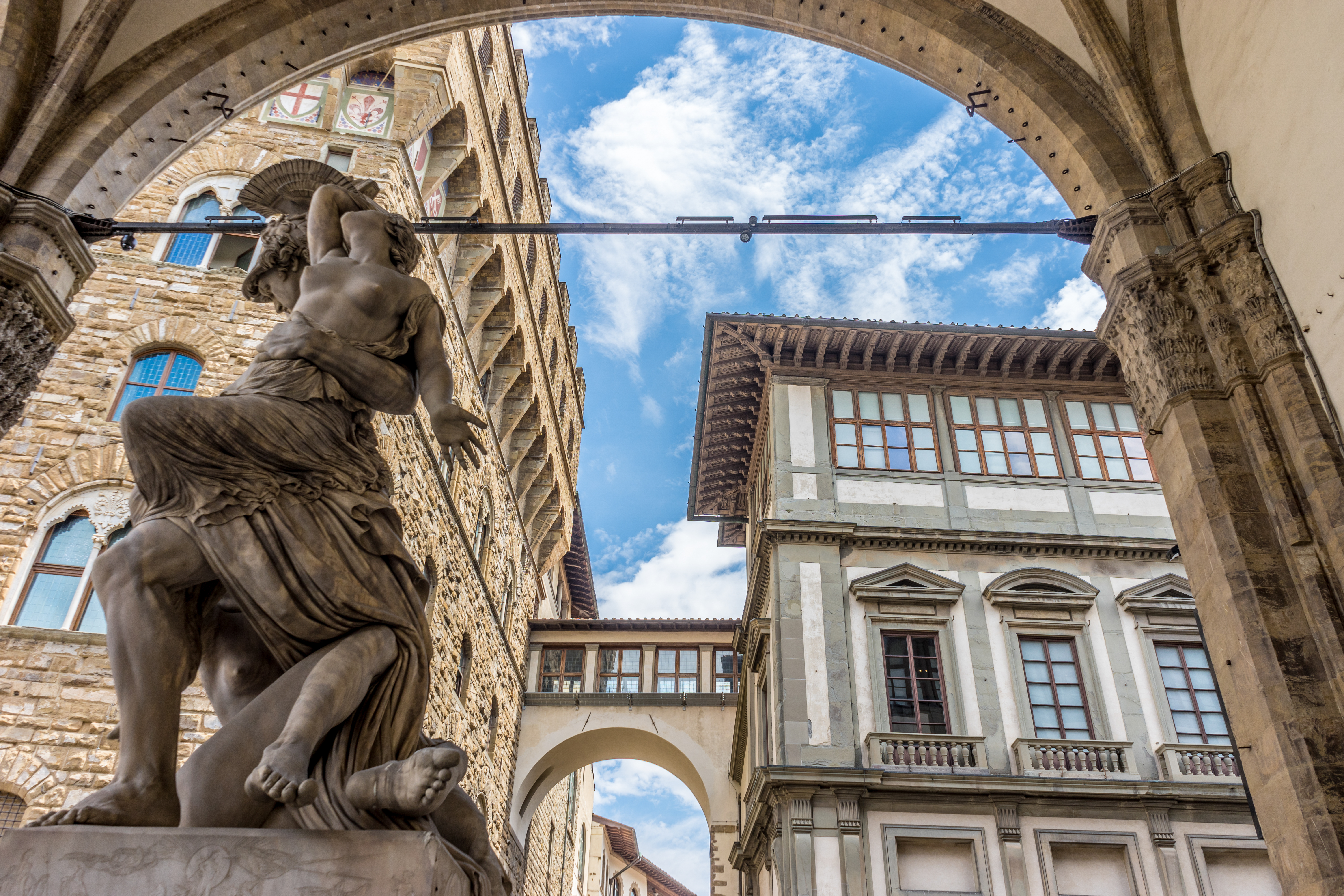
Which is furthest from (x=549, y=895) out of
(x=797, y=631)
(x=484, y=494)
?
(x=797, y=631)

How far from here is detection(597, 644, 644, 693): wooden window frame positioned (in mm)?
25719

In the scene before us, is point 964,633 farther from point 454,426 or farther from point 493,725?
point 454,426

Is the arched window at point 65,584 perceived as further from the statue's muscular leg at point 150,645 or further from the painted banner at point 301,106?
the statue's muscular leg at point 150,645

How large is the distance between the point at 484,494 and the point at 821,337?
8.76 meters

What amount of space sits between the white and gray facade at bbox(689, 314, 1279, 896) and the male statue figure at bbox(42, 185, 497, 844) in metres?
11.9

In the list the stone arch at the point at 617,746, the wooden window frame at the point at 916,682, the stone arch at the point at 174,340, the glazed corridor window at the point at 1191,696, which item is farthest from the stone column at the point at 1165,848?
the stone arch at the point at 174,340

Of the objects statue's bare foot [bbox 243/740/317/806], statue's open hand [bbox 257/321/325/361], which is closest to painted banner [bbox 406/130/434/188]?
statue's open hand [bbox 257/321/325/361]

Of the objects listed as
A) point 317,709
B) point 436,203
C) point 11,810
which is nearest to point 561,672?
point 436,203

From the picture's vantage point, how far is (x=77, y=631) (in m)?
11.0

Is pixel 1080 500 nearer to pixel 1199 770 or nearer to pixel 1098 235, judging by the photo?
pixel 1199 770

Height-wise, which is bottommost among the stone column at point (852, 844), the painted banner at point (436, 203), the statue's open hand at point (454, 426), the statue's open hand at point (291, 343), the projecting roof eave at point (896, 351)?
the statue's open hand at point (454, 426)

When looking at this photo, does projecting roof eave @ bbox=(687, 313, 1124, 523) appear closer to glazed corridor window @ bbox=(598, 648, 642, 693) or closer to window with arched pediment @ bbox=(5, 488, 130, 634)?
glazed corridor window @ bbox=(598, 648, 642, 693)

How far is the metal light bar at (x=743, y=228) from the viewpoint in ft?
20.3

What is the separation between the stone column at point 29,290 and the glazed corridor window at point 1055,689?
13930 millimetres
